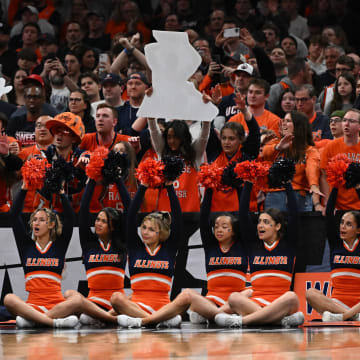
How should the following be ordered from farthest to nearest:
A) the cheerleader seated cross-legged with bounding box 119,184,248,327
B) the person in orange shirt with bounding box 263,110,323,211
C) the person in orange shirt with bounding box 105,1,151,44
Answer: the person in orange shirt with bounding box 105,1,151,44 → the person in orange shirt with bounding box 263,110,323,211 → the cheerleader seated cross-legged with bounding box 119,184,248,327

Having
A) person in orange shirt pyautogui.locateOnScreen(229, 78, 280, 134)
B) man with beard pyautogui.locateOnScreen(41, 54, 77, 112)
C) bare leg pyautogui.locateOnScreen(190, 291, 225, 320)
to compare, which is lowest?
bare leg pyautogui.locateOnScreen(190, 291, 225, 320)

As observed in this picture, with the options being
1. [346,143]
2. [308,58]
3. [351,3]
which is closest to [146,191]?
[346,143]

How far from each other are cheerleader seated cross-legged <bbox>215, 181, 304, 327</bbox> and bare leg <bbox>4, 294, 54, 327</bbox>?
5.08ft

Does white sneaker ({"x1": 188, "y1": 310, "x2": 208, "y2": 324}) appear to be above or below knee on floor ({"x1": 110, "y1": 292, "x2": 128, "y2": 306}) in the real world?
below

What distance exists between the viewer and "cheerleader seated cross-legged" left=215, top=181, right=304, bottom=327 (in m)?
7.80

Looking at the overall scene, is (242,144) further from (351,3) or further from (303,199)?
(351,3)

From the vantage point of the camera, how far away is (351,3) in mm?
14336

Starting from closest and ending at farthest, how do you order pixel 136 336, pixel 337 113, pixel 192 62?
pixel 136 336
pixel 192 62
pixel 337 113

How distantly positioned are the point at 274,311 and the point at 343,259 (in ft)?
3.28

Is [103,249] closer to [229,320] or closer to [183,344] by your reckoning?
[229,320]

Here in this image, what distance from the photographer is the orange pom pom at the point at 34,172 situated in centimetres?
827

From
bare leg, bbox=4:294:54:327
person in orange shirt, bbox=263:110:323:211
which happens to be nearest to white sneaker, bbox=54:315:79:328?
bare leg, bbox=4:294:54:327

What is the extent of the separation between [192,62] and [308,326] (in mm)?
2852

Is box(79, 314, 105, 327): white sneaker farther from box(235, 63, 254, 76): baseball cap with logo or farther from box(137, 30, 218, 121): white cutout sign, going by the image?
box(235, 63, 254, 76): baseball cap with logo
